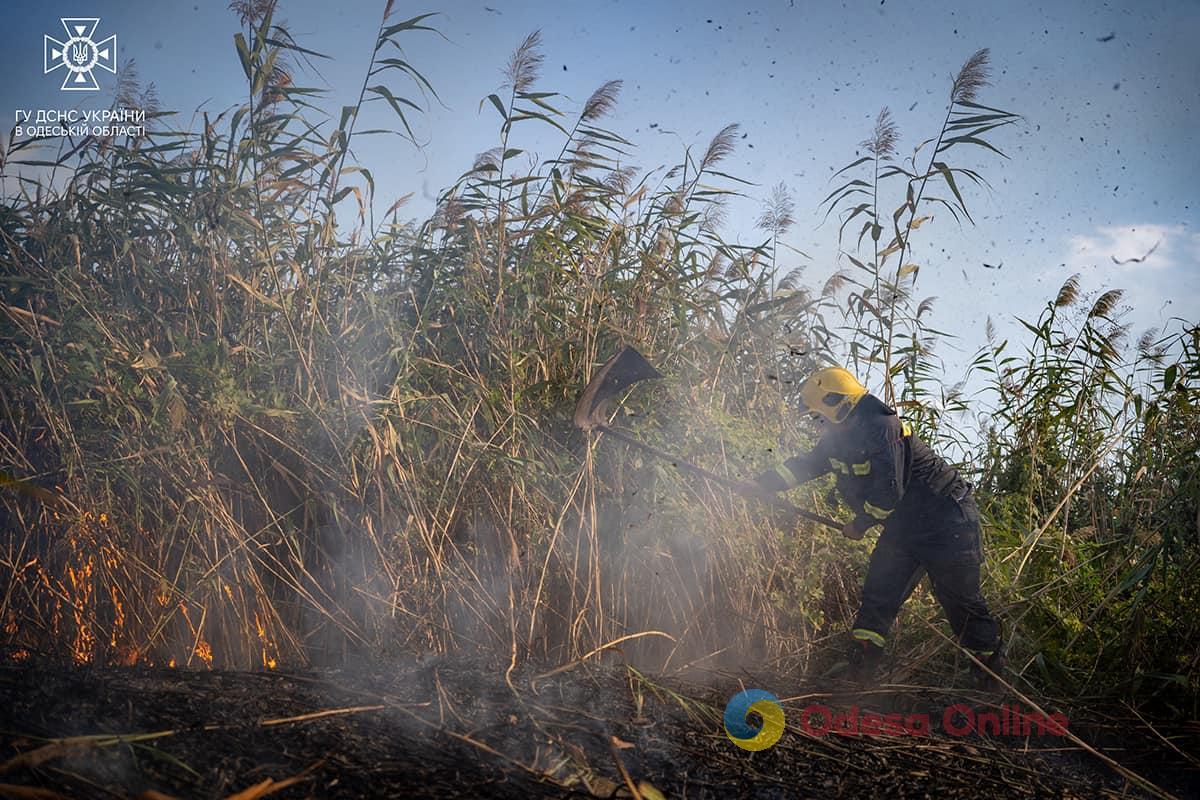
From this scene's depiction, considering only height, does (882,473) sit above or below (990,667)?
above

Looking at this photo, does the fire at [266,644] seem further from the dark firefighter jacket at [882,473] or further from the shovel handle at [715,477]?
the dark firefighter jacket at [882,473]

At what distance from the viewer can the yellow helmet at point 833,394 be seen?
3.92 m

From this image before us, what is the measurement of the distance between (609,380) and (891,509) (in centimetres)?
158

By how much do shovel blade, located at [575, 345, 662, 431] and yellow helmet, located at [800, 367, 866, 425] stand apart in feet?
3.01

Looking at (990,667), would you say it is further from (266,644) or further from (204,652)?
(204,652)

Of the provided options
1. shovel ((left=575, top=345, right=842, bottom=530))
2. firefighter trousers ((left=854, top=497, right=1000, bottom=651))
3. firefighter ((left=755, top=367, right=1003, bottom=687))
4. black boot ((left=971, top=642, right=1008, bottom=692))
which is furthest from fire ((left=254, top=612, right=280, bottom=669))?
black boot ((left=971, top=642, right=1008, bottom=692))

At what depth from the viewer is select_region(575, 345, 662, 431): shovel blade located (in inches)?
141

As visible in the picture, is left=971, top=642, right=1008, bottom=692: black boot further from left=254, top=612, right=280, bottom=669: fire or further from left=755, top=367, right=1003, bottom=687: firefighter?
left=254, top=612, right=280, bottom=669: fire

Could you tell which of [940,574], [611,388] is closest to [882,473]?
[940,574]

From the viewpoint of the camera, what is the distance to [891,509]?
3900mm

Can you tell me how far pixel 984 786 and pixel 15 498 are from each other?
4.45 meters

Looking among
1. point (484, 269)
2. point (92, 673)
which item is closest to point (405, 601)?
point (92, 673)

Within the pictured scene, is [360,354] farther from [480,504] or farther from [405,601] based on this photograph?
[405,601]

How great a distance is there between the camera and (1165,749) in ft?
11.7
